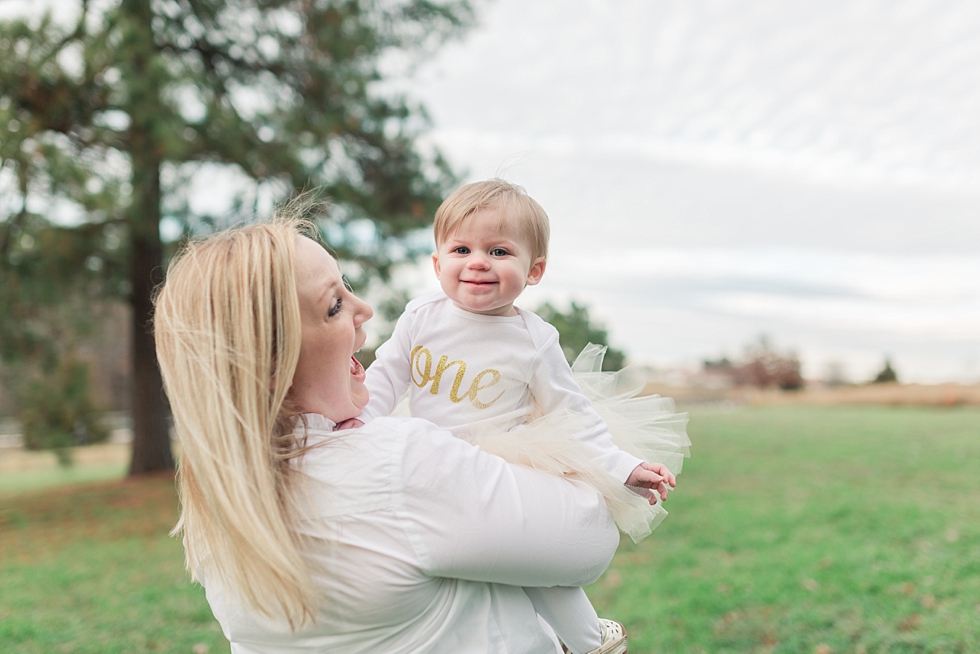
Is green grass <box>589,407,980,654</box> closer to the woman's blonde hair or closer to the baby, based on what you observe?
the baby

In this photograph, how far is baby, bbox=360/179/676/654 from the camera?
2.01 meters

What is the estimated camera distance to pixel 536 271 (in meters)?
2.21

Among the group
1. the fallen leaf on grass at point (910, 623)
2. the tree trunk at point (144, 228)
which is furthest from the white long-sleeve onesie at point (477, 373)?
the tree trunk at point (144, 228)

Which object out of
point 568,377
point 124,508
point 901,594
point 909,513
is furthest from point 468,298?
point 124,508

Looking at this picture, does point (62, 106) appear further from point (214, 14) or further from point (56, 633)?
point (56, 633)

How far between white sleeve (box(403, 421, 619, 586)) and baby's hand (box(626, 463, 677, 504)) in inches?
9.5

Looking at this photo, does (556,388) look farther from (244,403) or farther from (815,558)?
(815,558)

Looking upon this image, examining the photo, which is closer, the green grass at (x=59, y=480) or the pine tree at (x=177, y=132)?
the pine tree at (x=177, y=132)

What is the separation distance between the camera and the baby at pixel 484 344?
2008 mm

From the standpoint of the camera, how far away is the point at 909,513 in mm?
6879

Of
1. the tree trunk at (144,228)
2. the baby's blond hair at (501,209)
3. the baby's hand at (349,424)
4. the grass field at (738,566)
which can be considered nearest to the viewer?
the baby's hand at (349,424)

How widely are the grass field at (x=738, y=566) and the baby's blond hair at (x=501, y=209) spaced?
3.45 m

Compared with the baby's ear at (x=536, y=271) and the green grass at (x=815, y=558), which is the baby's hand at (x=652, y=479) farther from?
the green grass at (x=815, y=558)

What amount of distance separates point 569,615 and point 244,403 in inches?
35.2
